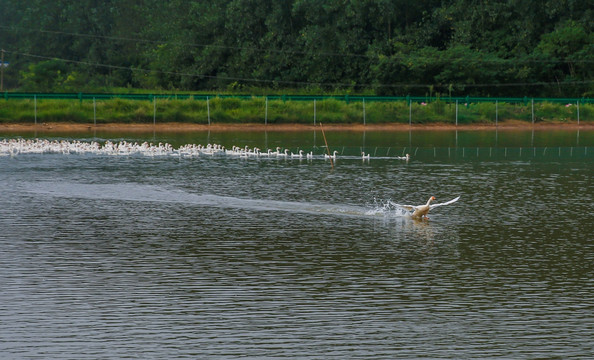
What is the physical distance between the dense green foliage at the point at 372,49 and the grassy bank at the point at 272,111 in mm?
9587

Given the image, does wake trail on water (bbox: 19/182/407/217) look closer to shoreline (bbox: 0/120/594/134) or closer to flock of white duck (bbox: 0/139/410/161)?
flock of white duck (bbox: 0/139/410/161)

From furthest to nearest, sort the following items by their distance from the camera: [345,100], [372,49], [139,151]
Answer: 1. [372,49]
2. [345,100]
3. [139,151]

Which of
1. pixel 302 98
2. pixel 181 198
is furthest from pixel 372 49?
pixel 181 198

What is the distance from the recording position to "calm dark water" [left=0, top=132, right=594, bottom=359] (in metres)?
11.8

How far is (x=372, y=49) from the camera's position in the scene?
270 feet

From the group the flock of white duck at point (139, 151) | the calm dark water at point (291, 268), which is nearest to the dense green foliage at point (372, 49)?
the flock of white duck at point (139, 151)

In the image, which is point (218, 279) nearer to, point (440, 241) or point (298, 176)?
point (440, 241)

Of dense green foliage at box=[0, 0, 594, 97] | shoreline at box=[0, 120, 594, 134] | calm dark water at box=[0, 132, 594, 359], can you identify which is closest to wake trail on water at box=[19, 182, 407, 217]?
calm dark water at box=[0, 132, 594, 359]

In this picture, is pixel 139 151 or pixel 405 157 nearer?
pixel 405 157

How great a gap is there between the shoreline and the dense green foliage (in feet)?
37.6

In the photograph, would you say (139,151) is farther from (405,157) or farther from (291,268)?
(291,268)

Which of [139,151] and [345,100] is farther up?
[345,100]

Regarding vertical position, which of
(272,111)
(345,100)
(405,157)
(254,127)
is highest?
(345,100)

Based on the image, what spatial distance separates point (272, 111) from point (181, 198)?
38.9m
